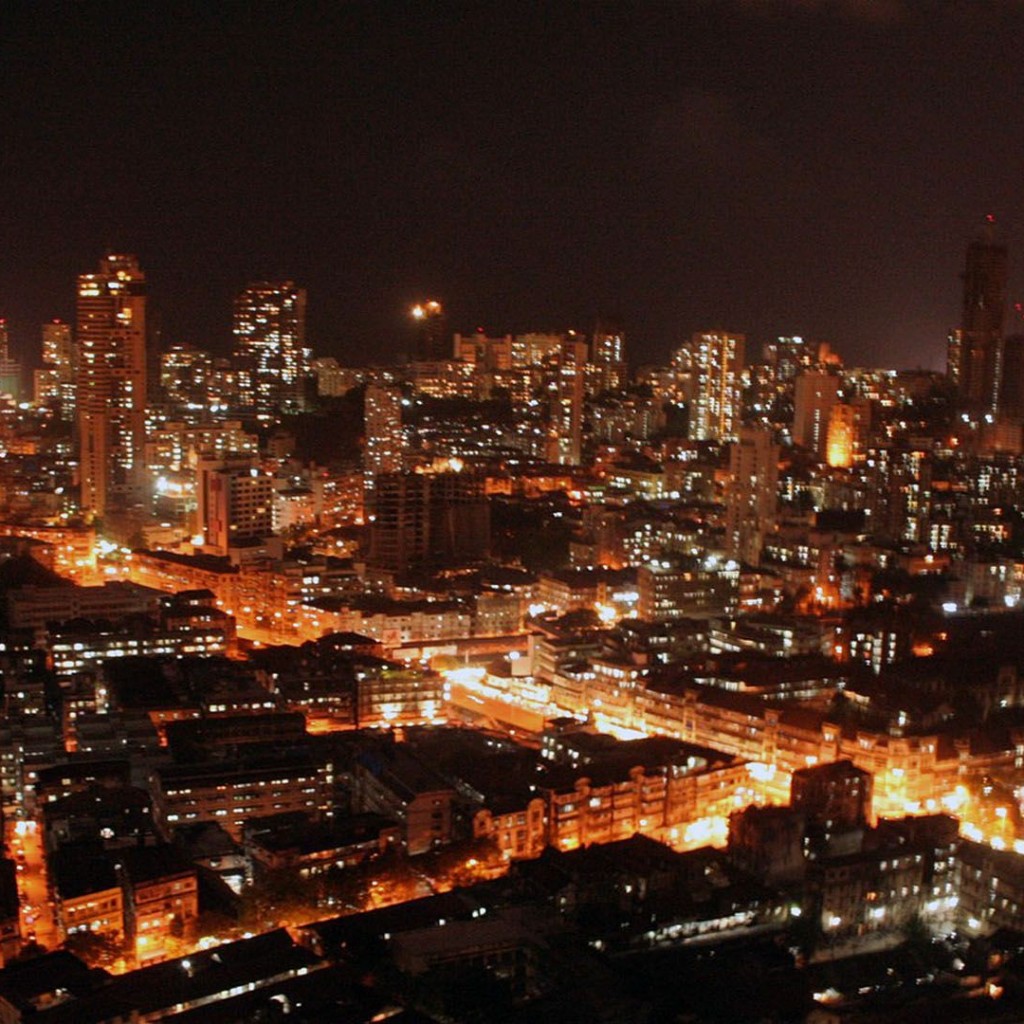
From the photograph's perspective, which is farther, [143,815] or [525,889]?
[143,815]

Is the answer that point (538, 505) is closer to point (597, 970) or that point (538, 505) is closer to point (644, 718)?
point (644, 718)

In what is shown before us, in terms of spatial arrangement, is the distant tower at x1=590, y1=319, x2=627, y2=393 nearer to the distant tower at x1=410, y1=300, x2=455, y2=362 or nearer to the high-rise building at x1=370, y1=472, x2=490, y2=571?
the distant tower at x1=410, y1=300, x2=455, y2=362

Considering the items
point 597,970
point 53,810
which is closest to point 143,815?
point 53,810

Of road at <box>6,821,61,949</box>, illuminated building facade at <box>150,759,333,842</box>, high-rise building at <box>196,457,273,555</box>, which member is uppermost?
high-rise building at <box>196,457,273,555</box>

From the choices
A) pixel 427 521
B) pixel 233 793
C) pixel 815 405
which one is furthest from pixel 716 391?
pixel 233 793

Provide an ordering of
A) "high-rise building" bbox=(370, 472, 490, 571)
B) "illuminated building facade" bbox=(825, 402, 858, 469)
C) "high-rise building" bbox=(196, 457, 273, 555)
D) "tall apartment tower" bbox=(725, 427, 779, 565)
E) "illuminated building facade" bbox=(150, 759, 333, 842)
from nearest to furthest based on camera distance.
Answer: "illuminated building facade" bbox=(150, 759, 333, 842)
"high-rise building" bbox=(370, 472, 490, 571)
"high-rise building" bbox=(196, 457, 273, 555)
"tall apartment tower" bbox=(725, 427, 779, 565)
"illuminated building facade" bbox=(825, 402, 858, 469)

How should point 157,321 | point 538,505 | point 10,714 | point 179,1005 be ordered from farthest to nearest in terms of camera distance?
1. point 157,321
2. point 538,505
3. point 10,714
4. point 179,1005

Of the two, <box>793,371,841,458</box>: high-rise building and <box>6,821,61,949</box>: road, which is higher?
<box>793,371,841,458</box>: high-rise building

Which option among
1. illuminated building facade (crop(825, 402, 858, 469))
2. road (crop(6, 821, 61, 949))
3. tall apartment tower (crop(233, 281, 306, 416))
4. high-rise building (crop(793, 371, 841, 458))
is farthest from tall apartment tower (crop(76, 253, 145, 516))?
road (crop(6, 821, 61, 949))
